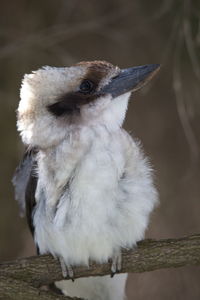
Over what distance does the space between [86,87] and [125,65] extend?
172 cm

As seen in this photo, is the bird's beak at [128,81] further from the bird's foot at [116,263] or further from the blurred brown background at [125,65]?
the blurred brown background at [125,65]

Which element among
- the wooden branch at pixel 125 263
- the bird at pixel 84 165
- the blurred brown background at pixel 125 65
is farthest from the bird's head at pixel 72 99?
the blurred brown background at pixel 125 65

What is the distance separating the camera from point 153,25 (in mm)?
4273

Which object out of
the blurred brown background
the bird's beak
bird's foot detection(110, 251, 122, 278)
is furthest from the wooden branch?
the blurred brown background

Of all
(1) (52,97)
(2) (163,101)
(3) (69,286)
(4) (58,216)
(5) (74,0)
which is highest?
(5) (74,0)

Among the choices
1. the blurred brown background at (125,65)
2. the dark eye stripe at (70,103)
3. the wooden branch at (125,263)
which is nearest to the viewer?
the wooden branch at (125,263)

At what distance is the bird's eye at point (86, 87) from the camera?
262cm

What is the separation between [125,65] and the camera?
4.32m

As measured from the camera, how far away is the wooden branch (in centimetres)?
250

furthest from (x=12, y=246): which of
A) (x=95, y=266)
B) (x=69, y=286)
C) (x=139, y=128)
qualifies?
(x=95, y=266)

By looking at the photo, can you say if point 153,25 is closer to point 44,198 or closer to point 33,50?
point 33,50

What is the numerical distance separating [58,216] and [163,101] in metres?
1.91

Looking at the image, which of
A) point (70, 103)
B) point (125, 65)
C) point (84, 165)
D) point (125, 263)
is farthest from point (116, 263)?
point (125, 65)

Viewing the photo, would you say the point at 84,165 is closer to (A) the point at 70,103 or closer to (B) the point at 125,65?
(A) the point at 70,103
